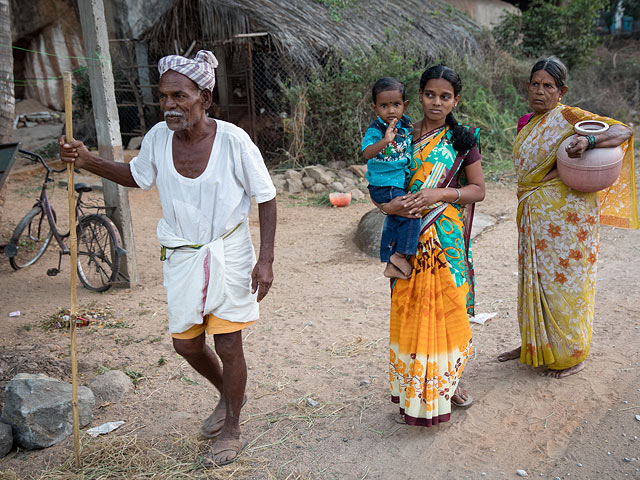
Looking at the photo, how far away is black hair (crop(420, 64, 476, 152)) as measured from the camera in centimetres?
250

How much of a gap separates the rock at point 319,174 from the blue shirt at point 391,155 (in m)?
6.89

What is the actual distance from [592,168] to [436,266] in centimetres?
105

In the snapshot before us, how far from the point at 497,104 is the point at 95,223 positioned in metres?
10.2

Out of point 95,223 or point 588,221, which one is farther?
point 95,223

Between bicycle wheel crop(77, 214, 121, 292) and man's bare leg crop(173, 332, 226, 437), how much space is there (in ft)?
8.99

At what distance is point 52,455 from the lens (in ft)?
9.29

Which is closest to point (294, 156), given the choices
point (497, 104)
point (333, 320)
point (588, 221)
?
point (497, 104)

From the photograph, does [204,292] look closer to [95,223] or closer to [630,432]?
[630,432]

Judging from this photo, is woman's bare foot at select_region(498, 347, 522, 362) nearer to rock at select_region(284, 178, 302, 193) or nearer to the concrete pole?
the concrete pole

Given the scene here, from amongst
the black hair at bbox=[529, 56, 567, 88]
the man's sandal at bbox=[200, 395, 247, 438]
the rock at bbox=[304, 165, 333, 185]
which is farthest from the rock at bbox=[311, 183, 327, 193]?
the man's sandal at bbox=[200, 395, 247, 438]

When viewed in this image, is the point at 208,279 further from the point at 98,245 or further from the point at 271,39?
the point at 271,39

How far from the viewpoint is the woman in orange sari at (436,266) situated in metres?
2.58

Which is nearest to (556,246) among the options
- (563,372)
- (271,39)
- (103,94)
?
(563,372)

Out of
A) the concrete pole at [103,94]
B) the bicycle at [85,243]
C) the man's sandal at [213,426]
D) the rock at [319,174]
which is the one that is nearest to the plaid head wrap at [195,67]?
the man's sandal at [213,426]
